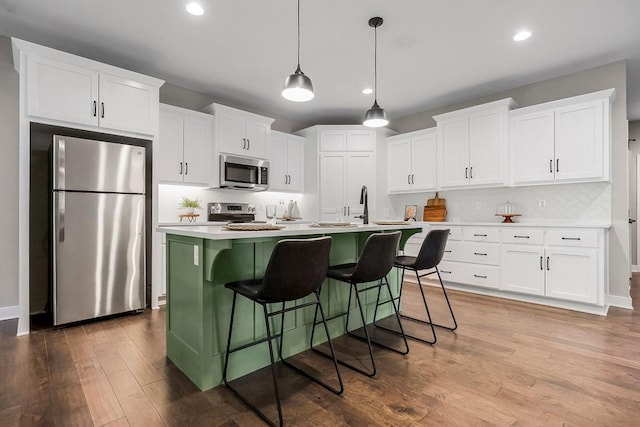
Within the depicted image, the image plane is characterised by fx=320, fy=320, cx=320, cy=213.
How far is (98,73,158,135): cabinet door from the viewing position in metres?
3.20

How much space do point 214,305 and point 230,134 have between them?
3188mm

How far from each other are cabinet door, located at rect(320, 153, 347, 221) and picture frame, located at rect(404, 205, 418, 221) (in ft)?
3.72

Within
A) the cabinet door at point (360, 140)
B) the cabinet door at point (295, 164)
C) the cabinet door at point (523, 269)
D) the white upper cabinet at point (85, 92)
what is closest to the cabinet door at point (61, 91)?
the white upper cabinet at point (85, 92)

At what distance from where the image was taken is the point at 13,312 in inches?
127

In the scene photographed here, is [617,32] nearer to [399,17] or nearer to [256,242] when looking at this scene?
[399,17]

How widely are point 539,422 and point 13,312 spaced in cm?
449

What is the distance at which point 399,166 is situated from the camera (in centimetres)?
541

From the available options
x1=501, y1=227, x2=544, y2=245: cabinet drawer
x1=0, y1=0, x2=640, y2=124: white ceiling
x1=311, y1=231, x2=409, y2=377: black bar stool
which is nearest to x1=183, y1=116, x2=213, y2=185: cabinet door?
x1=0, y1=0, x2=640, y2=124: white ceiling

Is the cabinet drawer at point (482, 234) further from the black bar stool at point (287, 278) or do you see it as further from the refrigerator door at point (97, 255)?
the refrigerator door at point (97, 255)

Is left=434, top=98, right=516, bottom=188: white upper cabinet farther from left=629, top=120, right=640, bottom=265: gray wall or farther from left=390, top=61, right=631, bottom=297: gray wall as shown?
left=629, top=120, right=640, bottom=265: gray wall

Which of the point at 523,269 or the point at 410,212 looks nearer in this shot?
the point at 523,269

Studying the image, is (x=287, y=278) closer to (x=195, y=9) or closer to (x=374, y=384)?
(x=374, y=384)

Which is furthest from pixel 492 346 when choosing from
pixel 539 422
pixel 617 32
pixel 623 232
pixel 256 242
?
pixel 617 32

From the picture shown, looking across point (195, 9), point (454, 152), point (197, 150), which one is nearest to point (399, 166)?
point (454, 152)
